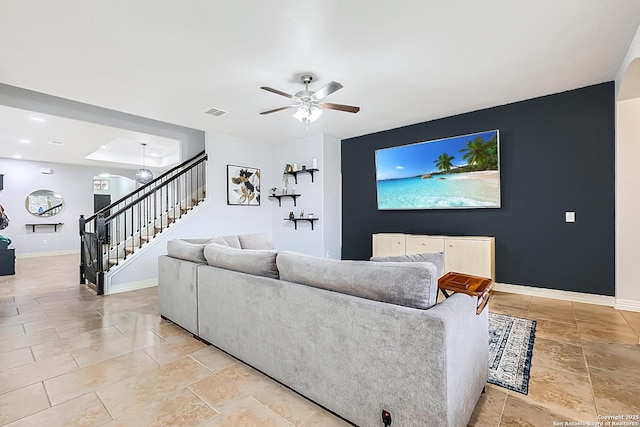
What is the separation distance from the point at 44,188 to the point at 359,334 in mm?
10627

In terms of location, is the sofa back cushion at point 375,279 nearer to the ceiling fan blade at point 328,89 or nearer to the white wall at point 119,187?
the ceiling fan blade at point 328,89

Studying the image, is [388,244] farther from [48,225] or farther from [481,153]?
[48,225]

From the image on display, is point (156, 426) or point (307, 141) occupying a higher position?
point (307, 141)

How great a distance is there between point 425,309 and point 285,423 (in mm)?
1009

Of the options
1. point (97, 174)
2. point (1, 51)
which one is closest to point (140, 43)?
point (1, 51)

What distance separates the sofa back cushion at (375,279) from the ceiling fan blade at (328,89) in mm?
1865

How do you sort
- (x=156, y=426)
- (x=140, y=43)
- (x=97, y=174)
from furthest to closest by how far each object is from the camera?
(x=97, y=174), (x=140, y=43), (x=156, y=426)

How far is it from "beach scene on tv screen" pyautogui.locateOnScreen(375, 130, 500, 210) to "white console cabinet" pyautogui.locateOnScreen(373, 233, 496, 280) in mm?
617

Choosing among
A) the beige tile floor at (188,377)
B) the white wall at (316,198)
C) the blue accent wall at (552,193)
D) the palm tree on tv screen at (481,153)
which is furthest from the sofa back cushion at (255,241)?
the palm tree on tv screen at (481,153)

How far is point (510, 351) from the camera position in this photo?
2.50 metres

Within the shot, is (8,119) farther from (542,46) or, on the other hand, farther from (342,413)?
(542,46)

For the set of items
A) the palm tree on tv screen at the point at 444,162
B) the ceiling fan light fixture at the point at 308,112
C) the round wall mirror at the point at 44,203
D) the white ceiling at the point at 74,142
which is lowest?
the round wall mirror at the point at 44,203

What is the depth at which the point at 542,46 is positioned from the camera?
2836 mm

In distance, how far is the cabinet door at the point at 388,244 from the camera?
16.4 ft
